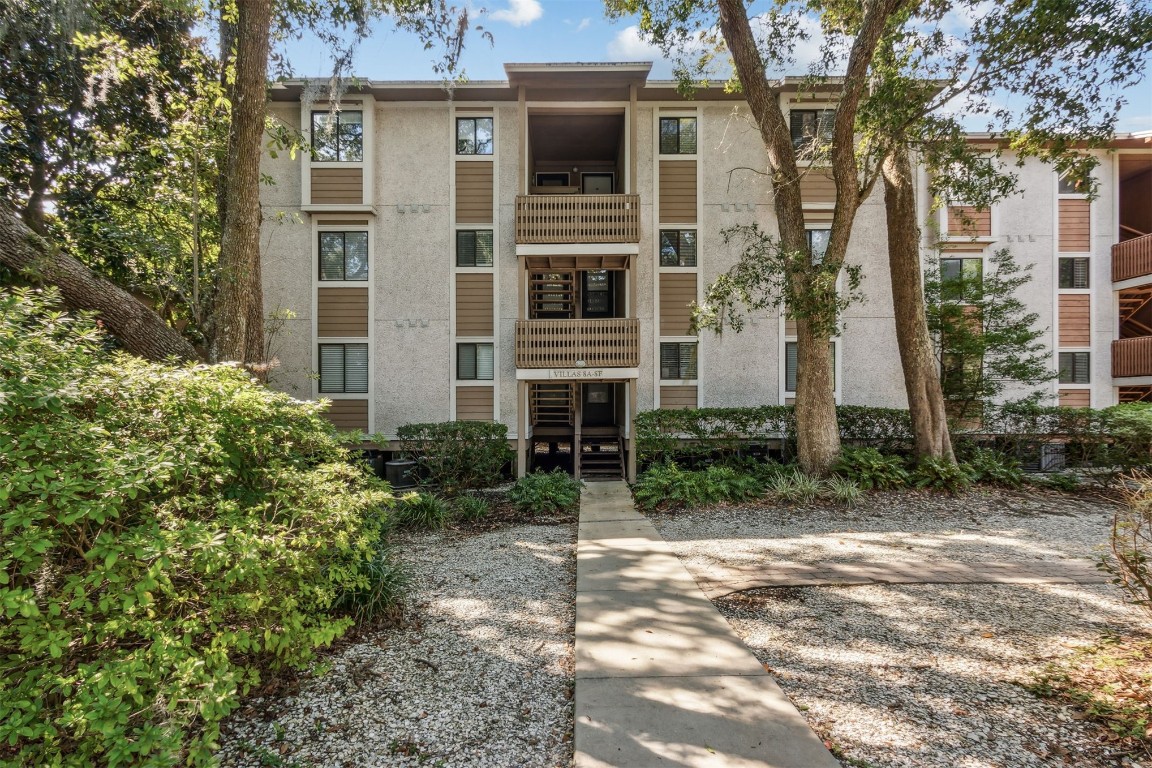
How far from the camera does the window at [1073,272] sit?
12820mm

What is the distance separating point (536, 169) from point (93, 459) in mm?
13256

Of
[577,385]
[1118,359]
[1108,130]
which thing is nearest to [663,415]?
[577,385]

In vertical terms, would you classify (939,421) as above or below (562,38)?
below

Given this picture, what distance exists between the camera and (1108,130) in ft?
25.1

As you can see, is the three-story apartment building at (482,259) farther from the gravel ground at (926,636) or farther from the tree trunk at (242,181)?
the gravel ground at (926,636)

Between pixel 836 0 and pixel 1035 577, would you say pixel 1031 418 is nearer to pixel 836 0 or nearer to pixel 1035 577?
pixel 1035 577

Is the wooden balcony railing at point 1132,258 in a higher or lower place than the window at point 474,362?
higher

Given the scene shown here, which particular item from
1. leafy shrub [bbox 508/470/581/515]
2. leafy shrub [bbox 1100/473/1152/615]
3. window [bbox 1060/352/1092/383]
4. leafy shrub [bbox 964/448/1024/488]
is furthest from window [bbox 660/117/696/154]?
window [bbox 1060/352/1092/383]

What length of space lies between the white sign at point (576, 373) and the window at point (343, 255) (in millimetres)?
5450

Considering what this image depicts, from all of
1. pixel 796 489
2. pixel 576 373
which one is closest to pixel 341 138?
pixel 576 373

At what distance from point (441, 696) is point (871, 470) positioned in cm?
849

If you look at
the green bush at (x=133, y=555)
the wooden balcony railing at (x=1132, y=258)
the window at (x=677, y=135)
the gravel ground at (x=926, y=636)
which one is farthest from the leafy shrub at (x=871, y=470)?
the wooden balcony railing at (x=1132, y=258)

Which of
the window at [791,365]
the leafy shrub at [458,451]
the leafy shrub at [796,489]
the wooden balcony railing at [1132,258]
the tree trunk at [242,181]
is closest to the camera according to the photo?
the tree trunk at [242,181]

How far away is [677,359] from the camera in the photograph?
11898 mm
